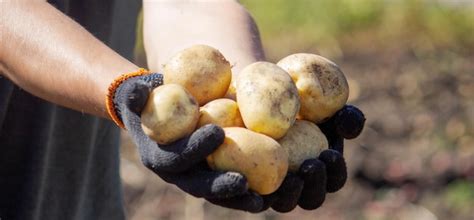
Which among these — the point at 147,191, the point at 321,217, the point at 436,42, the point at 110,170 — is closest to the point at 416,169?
the point at 321,217

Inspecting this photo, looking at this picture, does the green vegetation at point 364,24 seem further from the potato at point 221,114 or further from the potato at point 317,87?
the potato at point 221,114

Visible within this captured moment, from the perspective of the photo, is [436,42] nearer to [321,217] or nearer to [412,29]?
[412,29]

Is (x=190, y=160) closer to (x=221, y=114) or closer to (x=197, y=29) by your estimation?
(x=221, y=114)

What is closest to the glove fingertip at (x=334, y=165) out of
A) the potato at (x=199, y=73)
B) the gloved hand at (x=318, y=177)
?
the gloved hand at (x=318, y=177)

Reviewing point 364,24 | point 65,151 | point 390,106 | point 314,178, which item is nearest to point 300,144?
point 314,178

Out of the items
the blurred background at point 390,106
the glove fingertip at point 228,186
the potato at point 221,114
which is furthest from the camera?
the blurred background at point 390,106

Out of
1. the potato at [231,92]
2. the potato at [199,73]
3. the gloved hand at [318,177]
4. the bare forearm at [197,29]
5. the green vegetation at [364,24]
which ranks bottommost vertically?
the green vegetation at [364,24]

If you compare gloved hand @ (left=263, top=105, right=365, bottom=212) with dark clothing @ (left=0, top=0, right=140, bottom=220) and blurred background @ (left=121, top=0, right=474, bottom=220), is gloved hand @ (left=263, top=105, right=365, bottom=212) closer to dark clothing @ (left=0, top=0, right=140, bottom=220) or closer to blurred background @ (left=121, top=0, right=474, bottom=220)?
dark clothing @ (left=0, top=0, right=140, bottom=220)
